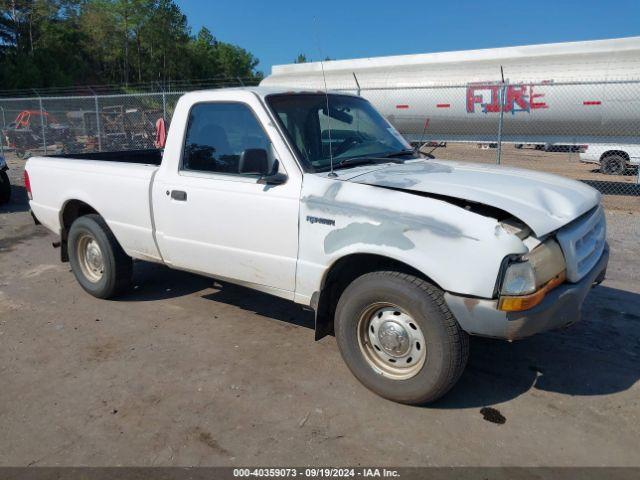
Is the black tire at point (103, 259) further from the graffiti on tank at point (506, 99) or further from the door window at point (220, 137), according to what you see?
the graffiti on tank at point (506, 99)

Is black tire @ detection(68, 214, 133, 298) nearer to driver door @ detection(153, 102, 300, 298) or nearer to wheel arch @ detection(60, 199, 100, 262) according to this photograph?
wheel arch @ detection(60, 199, 100, 262)

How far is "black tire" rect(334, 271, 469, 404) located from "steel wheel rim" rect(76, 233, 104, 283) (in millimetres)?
2995

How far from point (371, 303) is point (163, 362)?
1737mm

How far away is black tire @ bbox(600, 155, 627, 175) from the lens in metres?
16.8

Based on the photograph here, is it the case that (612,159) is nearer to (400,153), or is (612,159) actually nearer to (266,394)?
(400,153)

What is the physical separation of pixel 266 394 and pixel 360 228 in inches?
50.8

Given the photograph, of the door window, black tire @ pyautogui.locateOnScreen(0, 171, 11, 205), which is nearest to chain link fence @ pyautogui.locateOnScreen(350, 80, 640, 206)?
black tire @ pyautogui.locateOnScreen(0, 171, 11, 205)

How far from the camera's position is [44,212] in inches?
221

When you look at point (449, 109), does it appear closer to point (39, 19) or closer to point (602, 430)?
point (602, 430)

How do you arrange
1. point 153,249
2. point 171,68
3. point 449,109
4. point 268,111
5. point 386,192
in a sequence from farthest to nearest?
point 171,68
point 449,109
point 153,249
point 268,111
point 386,192

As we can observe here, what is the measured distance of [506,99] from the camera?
14.5m

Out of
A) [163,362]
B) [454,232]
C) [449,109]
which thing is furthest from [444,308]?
[449,109]

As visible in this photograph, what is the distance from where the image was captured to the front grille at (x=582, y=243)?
2.96 m

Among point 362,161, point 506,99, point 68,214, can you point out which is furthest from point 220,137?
point 506,99
